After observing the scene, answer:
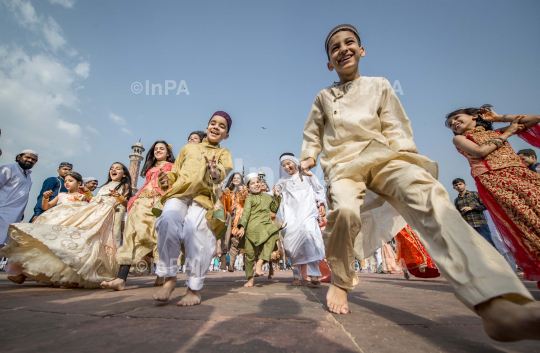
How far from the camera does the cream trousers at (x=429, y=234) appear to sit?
3.25 feet

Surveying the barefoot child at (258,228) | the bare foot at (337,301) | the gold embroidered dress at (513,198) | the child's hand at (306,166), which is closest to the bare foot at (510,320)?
the bare foot at (337,301)

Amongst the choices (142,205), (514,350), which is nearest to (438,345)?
(514,350)

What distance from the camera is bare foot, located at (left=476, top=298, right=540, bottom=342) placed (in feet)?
2.66

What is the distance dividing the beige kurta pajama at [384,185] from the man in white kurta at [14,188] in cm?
577

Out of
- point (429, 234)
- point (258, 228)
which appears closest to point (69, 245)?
point (258, 228)

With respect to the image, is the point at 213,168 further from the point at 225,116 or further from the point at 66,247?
the point at 66,247

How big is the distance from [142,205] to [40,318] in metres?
2.42

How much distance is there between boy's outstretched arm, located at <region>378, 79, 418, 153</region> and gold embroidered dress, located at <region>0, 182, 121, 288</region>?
3.49m

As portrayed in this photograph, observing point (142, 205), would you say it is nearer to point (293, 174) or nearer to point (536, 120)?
point (293, 174)

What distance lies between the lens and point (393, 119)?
2.09 m

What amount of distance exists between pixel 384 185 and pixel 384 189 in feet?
0.14

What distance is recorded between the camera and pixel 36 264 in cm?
303

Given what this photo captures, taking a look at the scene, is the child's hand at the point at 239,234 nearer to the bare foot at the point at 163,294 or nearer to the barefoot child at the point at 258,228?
the barefoot child at the point at 258,228

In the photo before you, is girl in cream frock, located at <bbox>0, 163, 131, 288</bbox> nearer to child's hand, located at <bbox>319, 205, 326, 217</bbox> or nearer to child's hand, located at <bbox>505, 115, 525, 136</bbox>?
child's hand, located at <bbox>319, 205, 326, 217</bbox>
